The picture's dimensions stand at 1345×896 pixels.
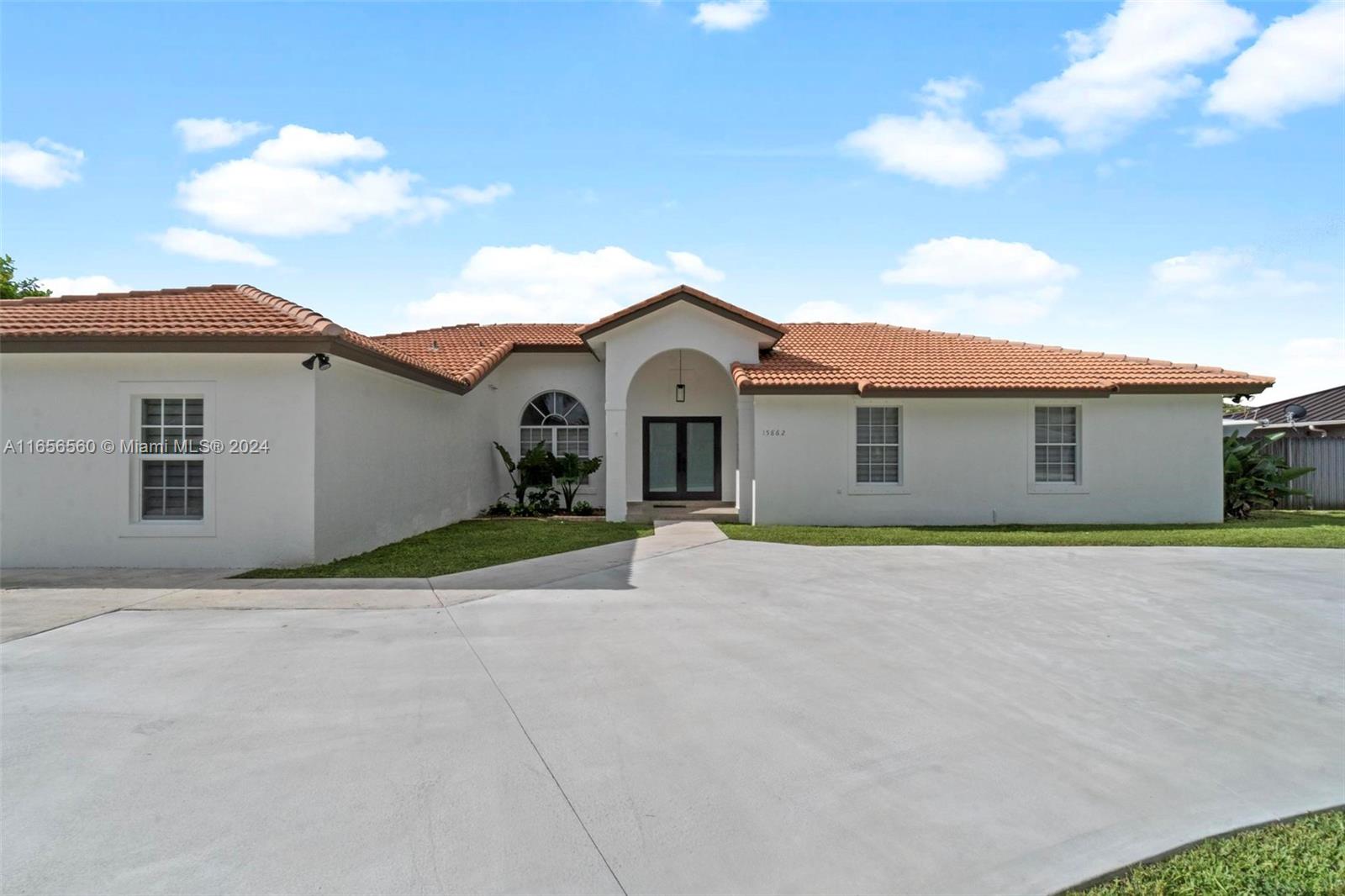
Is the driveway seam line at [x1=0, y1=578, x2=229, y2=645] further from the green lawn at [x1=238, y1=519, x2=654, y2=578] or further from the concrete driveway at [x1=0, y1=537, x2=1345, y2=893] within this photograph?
the green lawn at [x1=238, y1=519, x2=654, y2=578]

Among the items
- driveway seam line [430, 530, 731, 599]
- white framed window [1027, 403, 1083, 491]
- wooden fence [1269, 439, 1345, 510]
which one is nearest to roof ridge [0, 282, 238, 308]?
driveway seam line [430, 530, 731, 599]

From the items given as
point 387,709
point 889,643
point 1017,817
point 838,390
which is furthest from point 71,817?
point 838,390

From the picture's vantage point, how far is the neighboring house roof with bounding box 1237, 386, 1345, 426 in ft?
92.5

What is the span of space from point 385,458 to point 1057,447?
47.6 ft

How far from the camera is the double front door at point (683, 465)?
21.3 meters

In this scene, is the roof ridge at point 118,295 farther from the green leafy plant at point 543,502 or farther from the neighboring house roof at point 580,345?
the green leafy plant at point 543,502

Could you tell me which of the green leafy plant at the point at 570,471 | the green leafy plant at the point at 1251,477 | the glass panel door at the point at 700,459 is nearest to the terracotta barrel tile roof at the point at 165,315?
the green leafy plant at the point at 570,471

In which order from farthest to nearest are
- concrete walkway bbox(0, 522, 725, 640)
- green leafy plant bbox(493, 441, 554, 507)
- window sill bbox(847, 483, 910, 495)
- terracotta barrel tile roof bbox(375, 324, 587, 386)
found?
green leafy plant bbox(493, 441, 554, 507), terracotta barrel tile roof bbox(375, 324, 587, 386), window sill bbox(847, 483, 910, 495), concrete walkway bbox(0, 522, 725, 640)

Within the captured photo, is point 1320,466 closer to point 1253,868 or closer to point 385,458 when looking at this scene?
point 1253,868

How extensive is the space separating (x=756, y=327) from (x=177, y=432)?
11.2 m

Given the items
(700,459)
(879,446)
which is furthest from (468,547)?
(879,446)

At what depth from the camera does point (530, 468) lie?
64.4 feet

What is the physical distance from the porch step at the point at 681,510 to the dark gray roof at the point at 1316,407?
23.0m

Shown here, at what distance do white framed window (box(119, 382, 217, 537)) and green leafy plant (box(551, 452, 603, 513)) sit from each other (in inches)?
352
